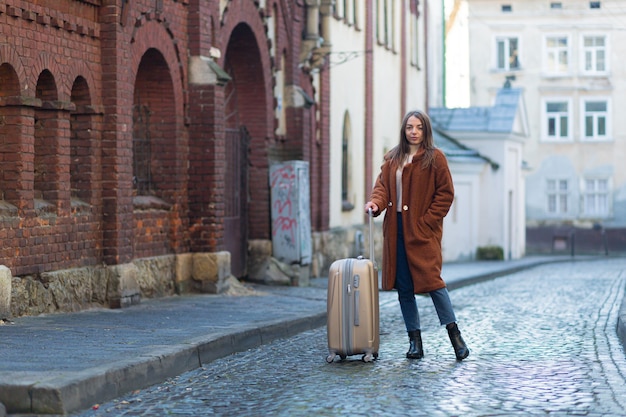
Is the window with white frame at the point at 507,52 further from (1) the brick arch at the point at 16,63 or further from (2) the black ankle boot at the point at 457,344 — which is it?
(2) the black ankle boot at the point at 457,344

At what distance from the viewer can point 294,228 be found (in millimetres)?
21891

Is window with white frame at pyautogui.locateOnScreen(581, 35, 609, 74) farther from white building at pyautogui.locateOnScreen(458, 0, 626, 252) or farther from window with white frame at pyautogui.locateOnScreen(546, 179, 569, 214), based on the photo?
window with white frame at pyautogui.locateOnScreen(546, 179, 569, 214)

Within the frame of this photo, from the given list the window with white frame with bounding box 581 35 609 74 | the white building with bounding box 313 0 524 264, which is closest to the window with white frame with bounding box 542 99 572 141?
the window with white frame with bounding box 581 35 609 74

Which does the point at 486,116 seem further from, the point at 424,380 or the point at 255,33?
the point at 424,380

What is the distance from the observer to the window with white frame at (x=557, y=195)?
58.4m

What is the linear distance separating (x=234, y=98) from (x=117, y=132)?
6.76 m

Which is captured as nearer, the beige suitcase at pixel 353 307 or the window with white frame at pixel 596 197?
the beige suitcase at pixel 353 307

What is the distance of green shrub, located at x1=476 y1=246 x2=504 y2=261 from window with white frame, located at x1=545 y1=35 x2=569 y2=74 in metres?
16.6

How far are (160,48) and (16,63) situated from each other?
12.4 ft

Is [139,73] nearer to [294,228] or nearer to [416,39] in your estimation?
[294,228]

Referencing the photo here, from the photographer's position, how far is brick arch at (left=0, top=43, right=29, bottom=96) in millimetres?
12898

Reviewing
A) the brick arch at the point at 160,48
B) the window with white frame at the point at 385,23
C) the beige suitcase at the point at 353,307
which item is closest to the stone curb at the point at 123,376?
the beige suitcase at the point at 353,307

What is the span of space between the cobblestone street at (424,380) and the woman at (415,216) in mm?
498

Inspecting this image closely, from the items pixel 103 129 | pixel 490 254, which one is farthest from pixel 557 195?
pixel 103 129
